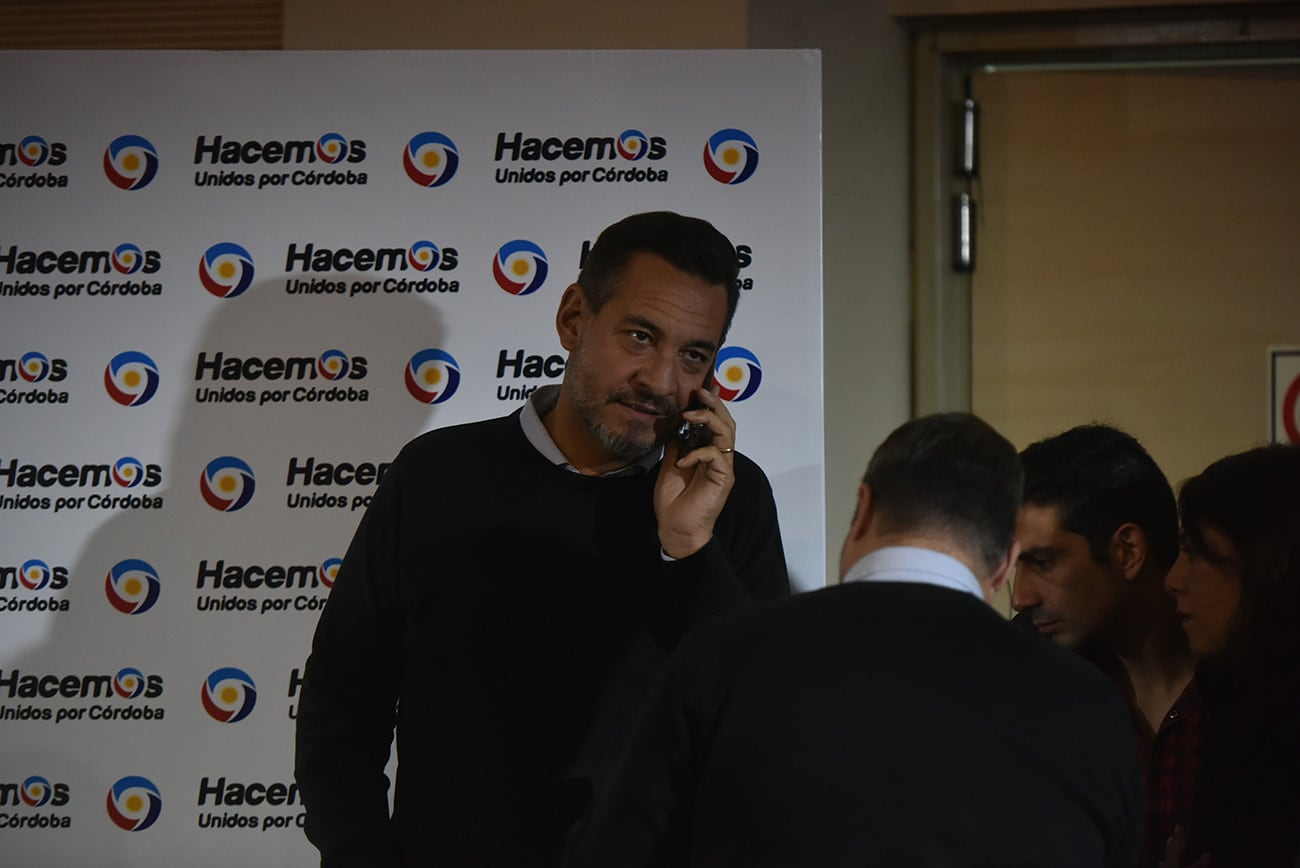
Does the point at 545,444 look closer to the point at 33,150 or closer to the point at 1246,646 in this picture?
the point at 1246,646

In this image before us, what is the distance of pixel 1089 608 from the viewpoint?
2244 millimetres

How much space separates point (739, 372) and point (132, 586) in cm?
145

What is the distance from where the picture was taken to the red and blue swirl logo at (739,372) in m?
2.84

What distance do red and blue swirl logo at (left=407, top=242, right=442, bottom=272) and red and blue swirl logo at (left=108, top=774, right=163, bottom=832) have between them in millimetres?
1306

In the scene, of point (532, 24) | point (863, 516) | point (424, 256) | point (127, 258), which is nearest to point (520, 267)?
point (424, 256)

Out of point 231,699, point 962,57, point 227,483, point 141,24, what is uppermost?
point 141,24

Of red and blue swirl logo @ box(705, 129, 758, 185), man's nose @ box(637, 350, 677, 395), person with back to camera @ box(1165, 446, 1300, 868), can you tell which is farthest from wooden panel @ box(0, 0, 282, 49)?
person with back to camera @ box(1165, 446, 1300, 868)

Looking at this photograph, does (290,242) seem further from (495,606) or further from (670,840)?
(670,840)

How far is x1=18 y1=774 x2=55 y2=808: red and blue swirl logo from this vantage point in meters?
2.88

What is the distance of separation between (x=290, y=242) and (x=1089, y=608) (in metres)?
1.89

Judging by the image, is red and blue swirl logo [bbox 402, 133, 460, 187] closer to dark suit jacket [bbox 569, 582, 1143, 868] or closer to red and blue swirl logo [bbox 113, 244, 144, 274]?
red and blue swirl logo [bbox 113, 244, 144, 274]

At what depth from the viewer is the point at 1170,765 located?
7.02ft

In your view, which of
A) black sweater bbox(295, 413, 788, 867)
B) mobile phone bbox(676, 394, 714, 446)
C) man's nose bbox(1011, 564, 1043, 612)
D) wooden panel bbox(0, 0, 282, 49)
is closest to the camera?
black sweater bbox(295, 413, 788, 867)

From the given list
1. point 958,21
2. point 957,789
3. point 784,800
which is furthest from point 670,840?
point 958,21
